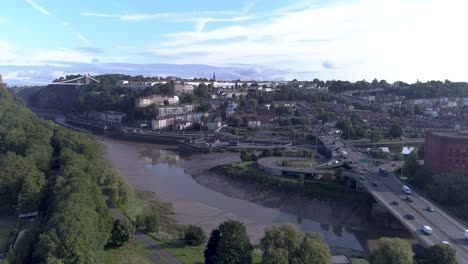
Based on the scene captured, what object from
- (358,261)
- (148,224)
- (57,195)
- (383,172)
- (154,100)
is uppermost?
(154,100)

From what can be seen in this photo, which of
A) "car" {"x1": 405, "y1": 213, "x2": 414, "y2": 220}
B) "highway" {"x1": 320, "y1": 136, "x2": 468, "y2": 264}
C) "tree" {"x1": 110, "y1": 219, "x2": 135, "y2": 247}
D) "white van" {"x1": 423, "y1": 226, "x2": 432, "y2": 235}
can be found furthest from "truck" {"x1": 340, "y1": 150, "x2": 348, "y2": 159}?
"tree" {"x1": 110, "y1": 219, "x2": 135, "y2": 247}

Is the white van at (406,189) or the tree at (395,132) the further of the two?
the tree at (395,132)

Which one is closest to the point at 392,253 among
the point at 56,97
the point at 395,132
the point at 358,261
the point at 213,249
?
the point at 358,261

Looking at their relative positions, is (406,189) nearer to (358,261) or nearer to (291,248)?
(358,261)

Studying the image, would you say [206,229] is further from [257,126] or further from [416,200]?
[257,126]

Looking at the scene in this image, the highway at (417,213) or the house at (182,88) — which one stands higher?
the house at (182,88)

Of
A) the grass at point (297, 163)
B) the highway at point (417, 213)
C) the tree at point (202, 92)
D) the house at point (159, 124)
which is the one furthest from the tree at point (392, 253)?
the tree at point (202, 92)

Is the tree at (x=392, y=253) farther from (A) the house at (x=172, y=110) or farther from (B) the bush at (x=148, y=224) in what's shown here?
(A) the house at (x=172, y=110)
